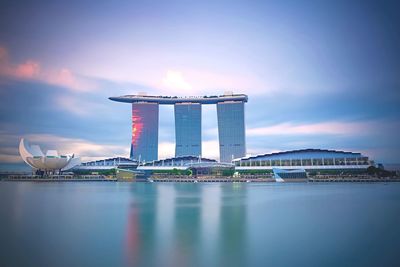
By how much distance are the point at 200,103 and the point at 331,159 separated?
171 ft

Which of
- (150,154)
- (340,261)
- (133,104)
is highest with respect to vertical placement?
(133,104)

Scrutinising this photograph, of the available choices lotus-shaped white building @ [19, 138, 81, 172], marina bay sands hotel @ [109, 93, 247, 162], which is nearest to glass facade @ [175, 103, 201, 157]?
marina bay sands hotel @ [109, 93, 247, 162]

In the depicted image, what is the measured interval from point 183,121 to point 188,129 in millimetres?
2967

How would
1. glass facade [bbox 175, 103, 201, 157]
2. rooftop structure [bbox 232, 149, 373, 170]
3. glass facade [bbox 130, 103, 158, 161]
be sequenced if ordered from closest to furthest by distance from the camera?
1. rooftop structure [bbox 232, 149, 373, 170]
2. glass facade [bbox 130, 103, 158, 161]
3. glass facade [bbox 175, 103, 201, 157]

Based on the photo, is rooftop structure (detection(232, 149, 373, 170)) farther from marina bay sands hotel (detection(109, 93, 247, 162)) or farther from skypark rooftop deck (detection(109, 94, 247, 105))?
skypark rooftop deck (detection(109, 94, 247, 105))

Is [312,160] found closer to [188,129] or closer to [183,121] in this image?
[188,129]

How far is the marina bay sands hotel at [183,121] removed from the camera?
10669 cm

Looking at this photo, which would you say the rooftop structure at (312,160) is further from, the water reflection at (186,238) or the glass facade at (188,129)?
the water reflection at (186,238)

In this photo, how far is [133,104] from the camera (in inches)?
4377

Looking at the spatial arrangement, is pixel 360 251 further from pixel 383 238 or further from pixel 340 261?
pixel 383 238

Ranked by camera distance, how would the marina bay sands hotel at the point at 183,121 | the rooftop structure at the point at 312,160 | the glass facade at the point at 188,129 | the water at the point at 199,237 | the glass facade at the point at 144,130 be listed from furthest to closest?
the glass facade at the point at 188,129, the glass facade at the point at 144,130, the marina bay sands hotel at the point at 183,121, the rooftop structure at the point at 312,160, the water at the point at 199,237

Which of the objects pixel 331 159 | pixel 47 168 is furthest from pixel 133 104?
pixel 331 159

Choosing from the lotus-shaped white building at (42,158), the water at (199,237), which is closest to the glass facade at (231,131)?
the lotus-shaped white building at (42,158)

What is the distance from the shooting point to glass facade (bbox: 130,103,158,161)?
109 metres
